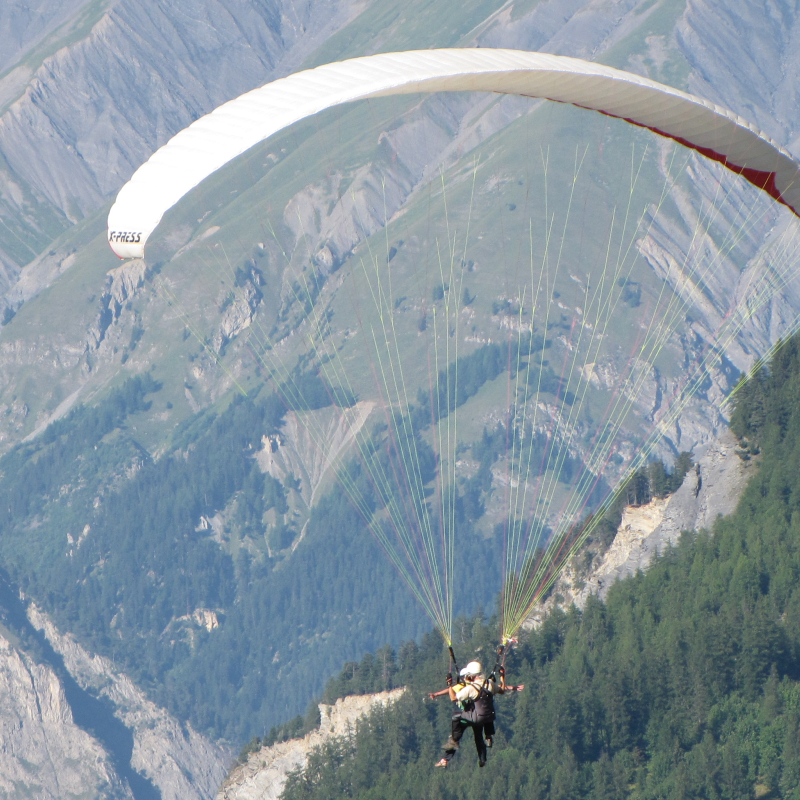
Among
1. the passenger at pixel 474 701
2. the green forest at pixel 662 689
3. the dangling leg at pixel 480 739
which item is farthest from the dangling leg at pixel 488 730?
the green forest at pixel 662 689

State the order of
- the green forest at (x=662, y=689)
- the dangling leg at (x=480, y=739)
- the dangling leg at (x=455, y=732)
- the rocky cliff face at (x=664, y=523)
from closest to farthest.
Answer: the dangling leg at (x=455, y=732), the dangling leg at (x=480, y=739), the green forest at (x=662, y=689), the rocky cliff face at (x=664, y=523)

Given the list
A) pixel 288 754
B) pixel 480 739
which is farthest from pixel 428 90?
pixel 288 754

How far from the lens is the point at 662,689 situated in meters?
103

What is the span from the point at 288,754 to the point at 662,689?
122ft

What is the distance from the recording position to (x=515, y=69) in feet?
129

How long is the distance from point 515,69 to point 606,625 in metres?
80.4

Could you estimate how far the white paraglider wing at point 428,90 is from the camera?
122 feet

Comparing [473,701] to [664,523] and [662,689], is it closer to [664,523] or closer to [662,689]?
[662,689]

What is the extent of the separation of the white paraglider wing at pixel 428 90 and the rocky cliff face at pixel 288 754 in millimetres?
85098

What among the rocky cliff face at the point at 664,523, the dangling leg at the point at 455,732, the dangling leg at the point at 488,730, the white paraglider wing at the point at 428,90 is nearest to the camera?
the white paraglider wing at the point at 428,90

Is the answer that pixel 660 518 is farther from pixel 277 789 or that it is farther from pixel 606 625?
pixel 277 789

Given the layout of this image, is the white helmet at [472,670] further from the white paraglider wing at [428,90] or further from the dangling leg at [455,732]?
the white paraglider wing at [428,90]

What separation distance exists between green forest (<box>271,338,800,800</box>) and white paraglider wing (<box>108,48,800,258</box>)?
59593 millimetres

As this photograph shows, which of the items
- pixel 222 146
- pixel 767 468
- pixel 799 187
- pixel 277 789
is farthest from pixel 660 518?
pixel 222 146
